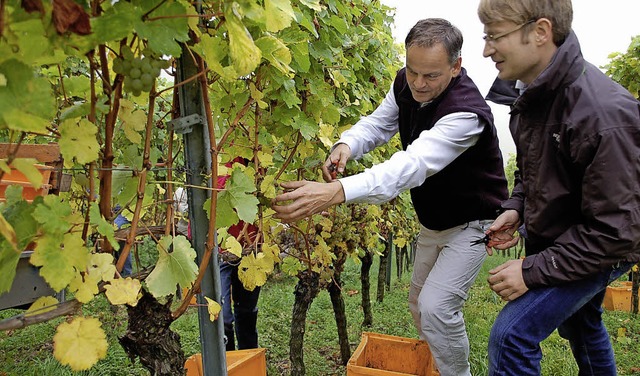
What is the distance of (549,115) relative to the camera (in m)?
1.72

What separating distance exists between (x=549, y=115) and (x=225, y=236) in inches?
49.8

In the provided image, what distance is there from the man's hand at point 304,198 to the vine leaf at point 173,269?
434 mm

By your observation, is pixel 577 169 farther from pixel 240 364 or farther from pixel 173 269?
pixel 240 364

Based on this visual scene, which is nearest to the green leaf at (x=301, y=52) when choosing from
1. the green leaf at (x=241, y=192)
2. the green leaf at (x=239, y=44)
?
the green leaf at (x=241, y=192)

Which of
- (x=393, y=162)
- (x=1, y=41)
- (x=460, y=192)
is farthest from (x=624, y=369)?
(x=1, y=41)

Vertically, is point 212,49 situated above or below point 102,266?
above

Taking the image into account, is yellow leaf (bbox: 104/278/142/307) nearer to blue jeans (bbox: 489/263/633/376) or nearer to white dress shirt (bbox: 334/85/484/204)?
white dress shirt (bbox: 334/85/484/204)

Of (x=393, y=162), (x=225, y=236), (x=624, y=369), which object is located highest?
(x=393, y=162)

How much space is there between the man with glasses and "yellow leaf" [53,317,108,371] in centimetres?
134

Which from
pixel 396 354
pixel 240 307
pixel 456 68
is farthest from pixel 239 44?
pixel 396 354

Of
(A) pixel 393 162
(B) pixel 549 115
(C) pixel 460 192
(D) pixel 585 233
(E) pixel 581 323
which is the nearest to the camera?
(D) pixel 585 233

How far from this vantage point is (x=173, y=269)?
1.25 metres

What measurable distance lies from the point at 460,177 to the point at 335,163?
0.62 metres

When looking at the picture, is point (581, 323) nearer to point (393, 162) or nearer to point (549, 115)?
point (549, 115)
